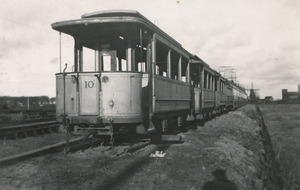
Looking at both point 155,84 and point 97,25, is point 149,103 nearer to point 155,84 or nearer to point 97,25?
point 155,84

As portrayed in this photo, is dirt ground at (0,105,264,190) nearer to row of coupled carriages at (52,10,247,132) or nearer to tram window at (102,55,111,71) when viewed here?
row of coupled carriages at (52,10,247,132)

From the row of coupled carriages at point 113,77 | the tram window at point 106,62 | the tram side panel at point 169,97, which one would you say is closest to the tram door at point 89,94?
the row of coupled carriages at point 113,77

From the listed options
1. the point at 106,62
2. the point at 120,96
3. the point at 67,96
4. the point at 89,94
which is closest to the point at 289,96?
the point at 106,62

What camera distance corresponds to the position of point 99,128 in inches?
237

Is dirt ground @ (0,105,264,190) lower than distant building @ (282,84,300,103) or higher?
lower

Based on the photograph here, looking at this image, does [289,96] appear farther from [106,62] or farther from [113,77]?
[113,77]

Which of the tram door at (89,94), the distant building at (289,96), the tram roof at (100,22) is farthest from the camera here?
the distant building at (289,96)

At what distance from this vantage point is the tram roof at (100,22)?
5887 millimetres

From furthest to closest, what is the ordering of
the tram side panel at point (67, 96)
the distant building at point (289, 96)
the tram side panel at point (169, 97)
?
the distant building at point (289, 96)
the tram side panel at point (169, 97)
the tram side panel at point (67, 96)

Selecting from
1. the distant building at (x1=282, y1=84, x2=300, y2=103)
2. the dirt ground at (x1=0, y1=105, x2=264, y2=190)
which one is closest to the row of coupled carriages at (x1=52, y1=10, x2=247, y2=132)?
the dirt ground at (x1=0, y1=105, x2=264, y2=190)

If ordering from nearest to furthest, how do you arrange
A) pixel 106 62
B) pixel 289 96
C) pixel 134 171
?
pixel 134 171 < pixel 106 62 < pixel 289 96

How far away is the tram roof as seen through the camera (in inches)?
232

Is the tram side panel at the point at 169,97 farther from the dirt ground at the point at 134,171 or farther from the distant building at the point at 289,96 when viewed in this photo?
the distant building at the point at 289,96

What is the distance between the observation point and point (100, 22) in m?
5.99
